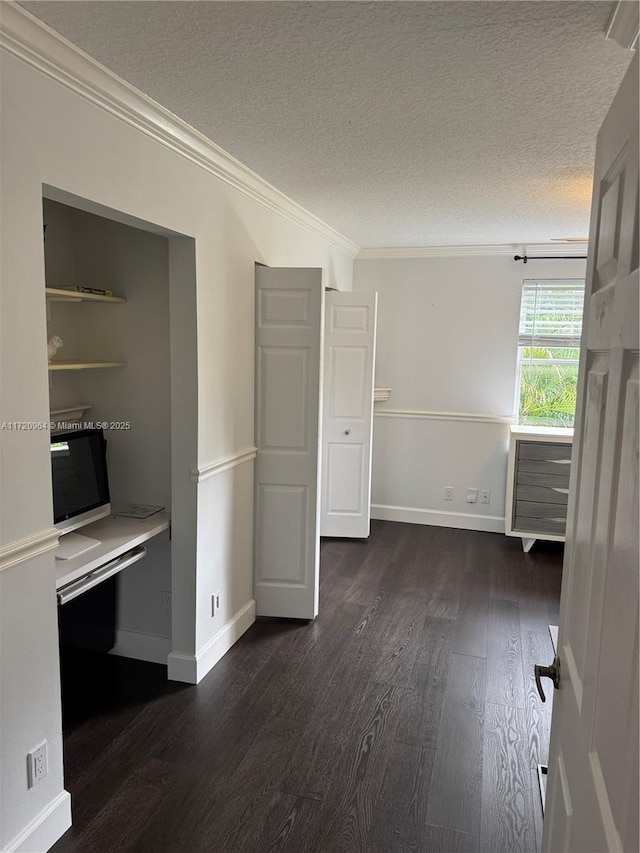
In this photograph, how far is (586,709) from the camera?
1037mm

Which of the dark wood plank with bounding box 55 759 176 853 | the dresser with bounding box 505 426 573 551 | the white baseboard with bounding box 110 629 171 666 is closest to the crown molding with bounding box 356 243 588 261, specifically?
the dresser with bounding box 505 426 573 551

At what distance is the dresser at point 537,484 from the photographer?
15.5 ft

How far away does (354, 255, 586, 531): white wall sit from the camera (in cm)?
521

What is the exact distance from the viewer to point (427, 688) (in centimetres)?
292

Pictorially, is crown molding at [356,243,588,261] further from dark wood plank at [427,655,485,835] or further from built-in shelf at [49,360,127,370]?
dark wood plank at [427,655,485,835]

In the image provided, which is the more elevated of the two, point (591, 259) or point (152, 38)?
point (152, 38)

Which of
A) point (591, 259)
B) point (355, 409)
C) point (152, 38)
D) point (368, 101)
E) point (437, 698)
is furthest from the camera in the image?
A: point (355, 409)

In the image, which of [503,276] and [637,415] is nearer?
[637,415]

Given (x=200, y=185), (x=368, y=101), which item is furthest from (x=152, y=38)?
(x=200, y=185)

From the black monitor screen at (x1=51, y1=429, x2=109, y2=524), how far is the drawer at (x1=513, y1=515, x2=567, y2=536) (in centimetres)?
328

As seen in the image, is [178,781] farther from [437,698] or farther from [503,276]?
[503,276]

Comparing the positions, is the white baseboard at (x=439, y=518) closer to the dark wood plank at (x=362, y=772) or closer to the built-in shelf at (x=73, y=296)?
the dark wood plank at (x=362, y=772)

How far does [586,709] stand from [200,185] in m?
2.44

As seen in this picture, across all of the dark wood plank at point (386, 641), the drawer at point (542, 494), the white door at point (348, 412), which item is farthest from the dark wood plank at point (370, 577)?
the drawer at point (542, 494)
